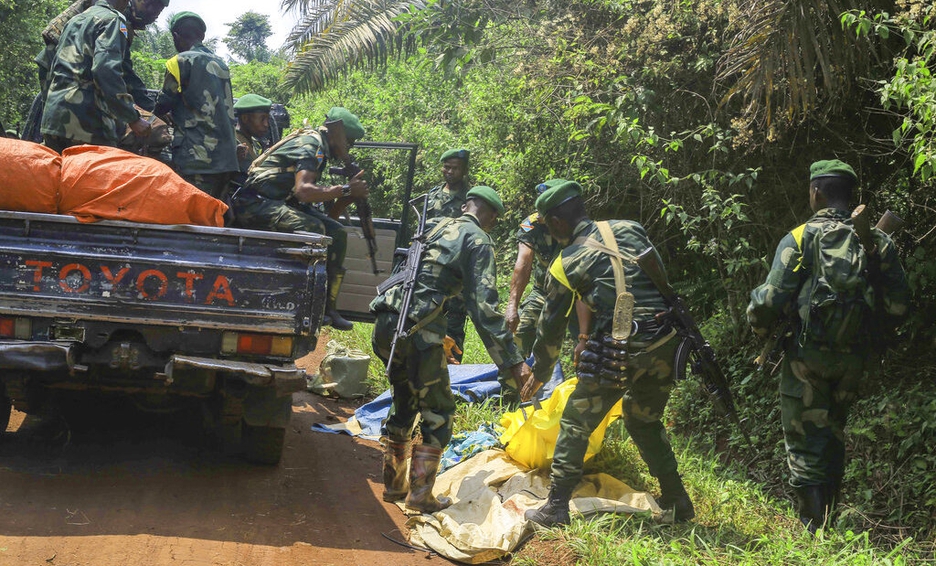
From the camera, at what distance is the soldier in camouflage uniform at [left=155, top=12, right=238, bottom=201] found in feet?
19.4

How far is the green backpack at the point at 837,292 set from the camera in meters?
4.51

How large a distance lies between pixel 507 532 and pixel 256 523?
1.28 meters

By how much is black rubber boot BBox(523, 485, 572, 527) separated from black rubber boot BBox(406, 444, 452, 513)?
2.07 feet

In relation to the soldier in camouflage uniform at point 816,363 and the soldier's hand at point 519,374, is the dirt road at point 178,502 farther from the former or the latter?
the soldier in camouflage uniform at point 816,363

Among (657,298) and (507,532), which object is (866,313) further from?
(507,532)

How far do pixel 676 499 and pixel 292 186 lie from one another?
3131 millimetres

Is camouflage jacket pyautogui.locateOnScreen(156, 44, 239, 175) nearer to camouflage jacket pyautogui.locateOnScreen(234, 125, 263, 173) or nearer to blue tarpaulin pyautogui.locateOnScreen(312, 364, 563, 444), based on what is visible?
camouflage jacket pyautogui.locateOnScreen(234, 125, 263, 173)

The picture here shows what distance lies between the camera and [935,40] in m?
4.39

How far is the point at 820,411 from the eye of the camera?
4.73m

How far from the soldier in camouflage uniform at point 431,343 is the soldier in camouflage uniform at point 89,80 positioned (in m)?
2.09

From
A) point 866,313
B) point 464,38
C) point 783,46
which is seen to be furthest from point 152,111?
point 464,38

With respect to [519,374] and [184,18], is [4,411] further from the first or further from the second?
[519,374]

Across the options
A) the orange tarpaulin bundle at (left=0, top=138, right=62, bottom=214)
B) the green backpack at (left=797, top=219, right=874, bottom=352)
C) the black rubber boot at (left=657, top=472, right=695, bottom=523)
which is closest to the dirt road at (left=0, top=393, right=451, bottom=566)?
the black rubber boot at (left=657, top=472, right=695, bottom=523)

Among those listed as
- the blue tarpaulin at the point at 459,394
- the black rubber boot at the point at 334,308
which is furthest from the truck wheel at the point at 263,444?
the blue tarpaulin at the point at 459,394
